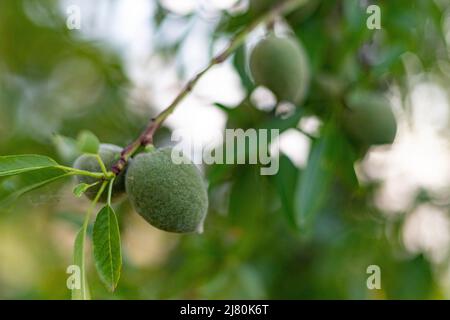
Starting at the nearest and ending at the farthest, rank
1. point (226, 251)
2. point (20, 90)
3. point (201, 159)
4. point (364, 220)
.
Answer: point (201, 159) → point (226, 251) → point (364, 220) → point (20, 90)

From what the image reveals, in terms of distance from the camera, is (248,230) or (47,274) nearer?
A: (248,230)

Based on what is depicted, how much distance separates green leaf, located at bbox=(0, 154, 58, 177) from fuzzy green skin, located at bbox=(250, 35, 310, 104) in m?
0.60

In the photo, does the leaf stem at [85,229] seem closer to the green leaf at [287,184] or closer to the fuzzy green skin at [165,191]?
the fuzzy green skin at [165,191]

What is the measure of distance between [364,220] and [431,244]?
233 millimetres

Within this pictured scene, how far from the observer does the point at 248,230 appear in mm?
1575

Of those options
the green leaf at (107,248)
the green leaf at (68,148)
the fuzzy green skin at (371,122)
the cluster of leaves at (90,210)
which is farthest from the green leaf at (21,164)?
the fuzzy green skin at (371,122)

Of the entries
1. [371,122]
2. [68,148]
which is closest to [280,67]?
[371,122]

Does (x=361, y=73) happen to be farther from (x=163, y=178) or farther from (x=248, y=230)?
(x=163, y=178)

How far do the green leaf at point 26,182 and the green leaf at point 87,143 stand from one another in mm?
81

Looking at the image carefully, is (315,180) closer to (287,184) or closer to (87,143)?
(287,184)

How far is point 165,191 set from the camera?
0.86m

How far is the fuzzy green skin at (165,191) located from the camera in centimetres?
86

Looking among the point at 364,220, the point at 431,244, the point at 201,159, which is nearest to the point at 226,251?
the point at 201,159
